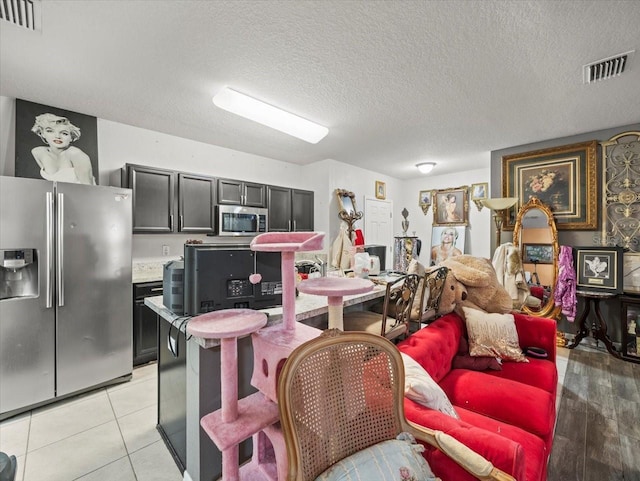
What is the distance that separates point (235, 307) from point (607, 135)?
4835 mm

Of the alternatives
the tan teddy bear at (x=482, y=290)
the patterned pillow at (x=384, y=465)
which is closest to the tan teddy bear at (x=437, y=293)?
the tan teddy bear at (x=482, y=290)

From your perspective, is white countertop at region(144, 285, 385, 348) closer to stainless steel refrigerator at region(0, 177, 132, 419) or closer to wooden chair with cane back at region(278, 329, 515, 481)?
wooden chair with cane back at region(278, 329, 515, 481)

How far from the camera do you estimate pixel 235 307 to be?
5.02 ft

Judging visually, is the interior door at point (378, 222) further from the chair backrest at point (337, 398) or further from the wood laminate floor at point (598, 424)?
the chair backrest at point (337, 398)

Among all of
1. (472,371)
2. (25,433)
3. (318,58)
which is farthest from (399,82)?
(25,433)

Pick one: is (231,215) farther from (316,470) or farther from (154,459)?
(316,470)

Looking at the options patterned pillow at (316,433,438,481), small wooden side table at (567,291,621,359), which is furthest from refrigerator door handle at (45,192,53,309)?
small wooden side table at (567,291,621,359)

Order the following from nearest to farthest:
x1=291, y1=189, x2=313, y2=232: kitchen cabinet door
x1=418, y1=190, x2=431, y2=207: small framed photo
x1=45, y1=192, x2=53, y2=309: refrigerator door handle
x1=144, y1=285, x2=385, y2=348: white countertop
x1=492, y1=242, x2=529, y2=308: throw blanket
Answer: x1=144, y1=285, x2=385, y2=348: white countertop < x1=45, y1=192, x2=53, y2=309: refrigerator door handle < x1=492, y1=242, x2=529, y2=308: throw blanket < x1=291, y1=189, x2=313, y2=232: kitchen cabinet door < x1=418, y1=190, x2=431, y2=207: small framed photo

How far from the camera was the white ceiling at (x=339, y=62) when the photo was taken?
173cm

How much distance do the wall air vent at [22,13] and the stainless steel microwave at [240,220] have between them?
2.30 meters

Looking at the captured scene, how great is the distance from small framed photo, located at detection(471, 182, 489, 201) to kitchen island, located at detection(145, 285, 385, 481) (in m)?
4.87

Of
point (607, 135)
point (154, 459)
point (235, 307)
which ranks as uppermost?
point (607, 135)

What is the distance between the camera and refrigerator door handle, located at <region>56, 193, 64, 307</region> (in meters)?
2.41

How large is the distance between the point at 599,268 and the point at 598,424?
2.20 metres
